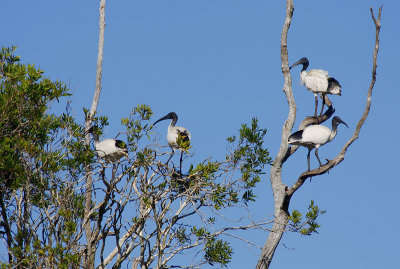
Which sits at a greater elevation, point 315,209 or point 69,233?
point 315,209

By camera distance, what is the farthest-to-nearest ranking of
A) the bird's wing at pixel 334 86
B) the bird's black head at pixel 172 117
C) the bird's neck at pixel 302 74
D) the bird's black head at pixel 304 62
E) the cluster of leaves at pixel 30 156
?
the bird's black head at pixel 304 62, the bird's neck at pixel 302 74, the bird's wing at pixel 334 86, the bird's black head at pixel 172 117, the cluster of leaves at pixel 30 156

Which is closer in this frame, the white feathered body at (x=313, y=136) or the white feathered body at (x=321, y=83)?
the white feathered body at (x=313, y=136)

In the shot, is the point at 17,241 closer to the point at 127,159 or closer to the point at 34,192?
the point at 34,192

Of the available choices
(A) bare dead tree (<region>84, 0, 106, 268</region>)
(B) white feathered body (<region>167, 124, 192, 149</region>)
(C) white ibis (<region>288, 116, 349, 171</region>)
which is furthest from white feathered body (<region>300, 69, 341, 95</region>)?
(A) bare dead tree (<region>84, 0, 106, 268</region>)

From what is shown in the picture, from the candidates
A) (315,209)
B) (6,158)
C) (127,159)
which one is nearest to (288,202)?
(315,209)

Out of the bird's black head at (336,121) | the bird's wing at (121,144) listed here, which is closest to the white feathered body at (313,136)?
the bird's black head at (336,121)

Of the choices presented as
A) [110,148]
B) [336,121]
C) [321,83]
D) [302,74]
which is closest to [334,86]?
[321,83]

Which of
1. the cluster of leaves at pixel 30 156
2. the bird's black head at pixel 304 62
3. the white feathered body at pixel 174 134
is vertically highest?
the bird's black head at pixel 304 62

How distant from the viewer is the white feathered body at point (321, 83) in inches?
562

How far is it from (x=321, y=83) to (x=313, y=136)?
2415 mm

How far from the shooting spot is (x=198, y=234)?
10.3 metres

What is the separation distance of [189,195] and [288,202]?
6.86 feet

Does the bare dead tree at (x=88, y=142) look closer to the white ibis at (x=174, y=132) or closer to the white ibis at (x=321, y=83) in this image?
the white ibis at (x=174, y=132)

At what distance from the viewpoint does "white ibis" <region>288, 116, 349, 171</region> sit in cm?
1165
